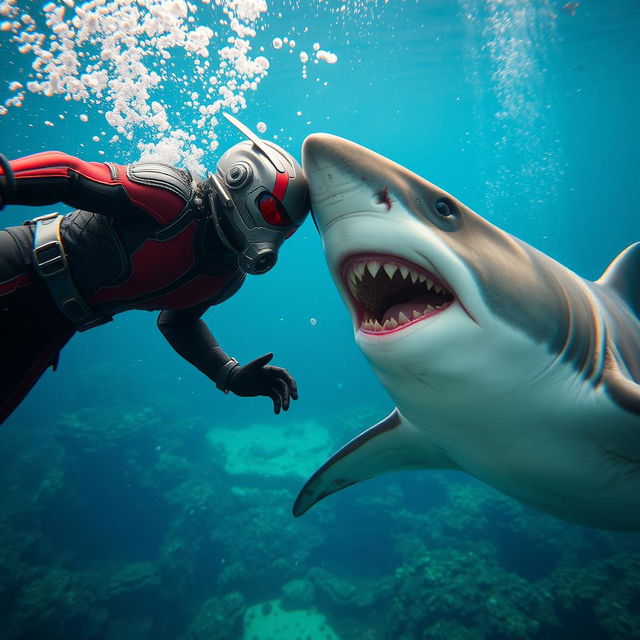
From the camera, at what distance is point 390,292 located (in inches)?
64.1

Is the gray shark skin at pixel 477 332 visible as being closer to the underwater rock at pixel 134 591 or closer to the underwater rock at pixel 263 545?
the underwater rock at pixel 263 545

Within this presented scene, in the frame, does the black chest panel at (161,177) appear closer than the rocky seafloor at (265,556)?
Yes

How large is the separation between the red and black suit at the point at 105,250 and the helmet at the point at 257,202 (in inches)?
7.1

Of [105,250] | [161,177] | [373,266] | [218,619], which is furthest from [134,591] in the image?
[373,266]

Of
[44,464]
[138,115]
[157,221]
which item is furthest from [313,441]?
[157,221]

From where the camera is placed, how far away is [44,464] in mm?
15680

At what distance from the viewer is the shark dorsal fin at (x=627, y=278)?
265 centimetres

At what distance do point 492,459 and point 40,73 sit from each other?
66.1 ft

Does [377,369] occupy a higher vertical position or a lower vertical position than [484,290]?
lower

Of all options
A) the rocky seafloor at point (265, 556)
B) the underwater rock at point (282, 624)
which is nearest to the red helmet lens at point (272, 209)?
the rocky seafloor at point (265, 556)

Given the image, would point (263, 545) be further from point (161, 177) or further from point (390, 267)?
point (390, 267)

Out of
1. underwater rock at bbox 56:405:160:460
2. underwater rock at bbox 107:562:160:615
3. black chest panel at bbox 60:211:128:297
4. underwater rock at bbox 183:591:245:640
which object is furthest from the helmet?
underwater rock at bbox 56:405:160:460

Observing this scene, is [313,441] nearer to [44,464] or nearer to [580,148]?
[44,464]

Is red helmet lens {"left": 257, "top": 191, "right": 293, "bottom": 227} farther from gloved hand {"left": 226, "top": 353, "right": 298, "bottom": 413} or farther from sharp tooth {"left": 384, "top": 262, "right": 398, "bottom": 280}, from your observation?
gloved hand {"left": 226, "top": 353, "right": 298, "bottom": 413}
